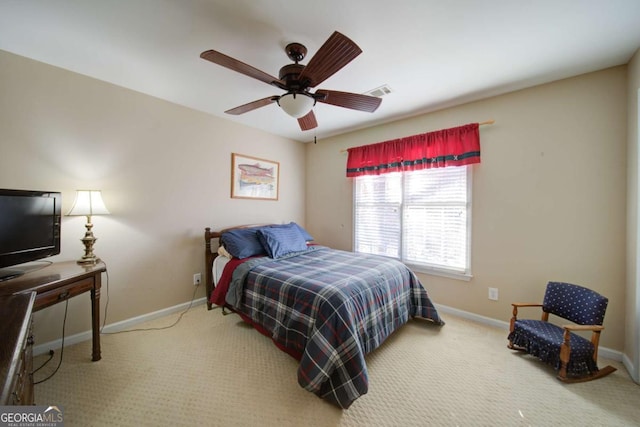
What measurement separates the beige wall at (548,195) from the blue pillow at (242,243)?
2233mm

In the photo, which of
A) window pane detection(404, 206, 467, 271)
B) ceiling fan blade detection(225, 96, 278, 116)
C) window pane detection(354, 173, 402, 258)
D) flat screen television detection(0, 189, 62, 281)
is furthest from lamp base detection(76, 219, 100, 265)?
window pane detection(404, 206, 467, 271)

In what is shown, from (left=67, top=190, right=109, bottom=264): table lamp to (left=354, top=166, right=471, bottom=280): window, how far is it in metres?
3.02

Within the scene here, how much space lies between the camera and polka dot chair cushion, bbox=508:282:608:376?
5.76 ft

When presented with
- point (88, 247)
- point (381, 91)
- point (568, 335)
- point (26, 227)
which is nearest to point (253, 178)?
point (88, 247)

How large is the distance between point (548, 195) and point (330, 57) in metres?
2.44

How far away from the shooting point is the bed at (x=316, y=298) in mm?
1581

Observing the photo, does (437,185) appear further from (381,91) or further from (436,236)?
(381,91)

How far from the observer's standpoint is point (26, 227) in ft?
5.57

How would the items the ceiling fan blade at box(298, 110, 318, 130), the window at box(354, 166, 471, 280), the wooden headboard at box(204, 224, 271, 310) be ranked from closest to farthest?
the ceiling fan blade at box(298, 110, 318, 130), the window at box(354, 166, 471, 280), the wooden headboard at box(204, 224, 271, 310)

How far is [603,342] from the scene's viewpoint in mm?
2055

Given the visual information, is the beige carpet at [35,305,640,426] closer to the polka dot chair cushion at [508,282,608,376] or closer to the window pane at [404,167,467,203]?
the polka dot chair cushion at [508,282,608,376]

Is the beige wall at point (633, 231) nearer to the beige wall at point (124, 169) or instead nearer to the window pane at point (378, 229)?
the window pane at point (378, 229)

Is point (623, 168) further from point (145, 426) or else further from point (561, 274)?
point (145, 426)

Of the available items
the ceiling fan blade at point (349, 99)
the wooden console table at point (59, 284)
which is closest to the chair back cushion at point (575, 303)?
the ceiling fan blade at point (349, 99)
